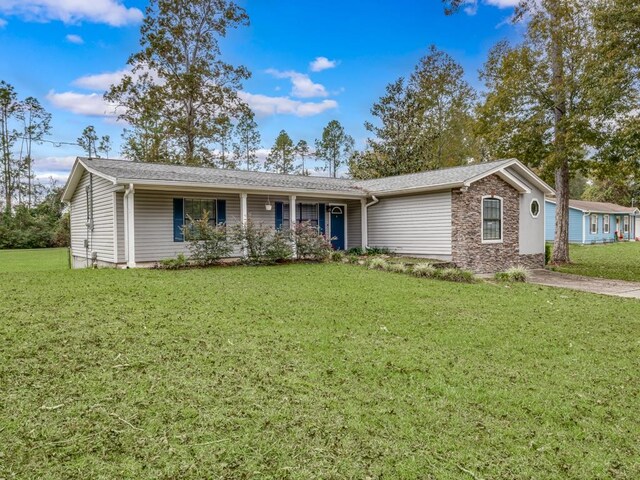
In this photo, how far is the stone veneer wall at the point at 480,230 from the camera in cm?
1271

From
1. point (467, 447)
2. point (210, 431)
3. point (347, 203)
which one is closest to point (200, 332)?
point (210, 431)

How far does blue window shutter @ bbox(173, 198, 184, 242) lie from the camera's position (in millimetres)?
12781

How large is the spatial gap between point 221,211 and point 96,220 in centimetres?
398

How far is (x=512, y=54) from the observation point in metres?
15.9

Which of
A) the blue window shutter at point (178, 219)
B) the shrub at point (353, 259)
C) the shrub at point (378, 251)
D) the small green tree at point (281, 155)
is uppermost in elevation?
the small green tree at point (281, 155)

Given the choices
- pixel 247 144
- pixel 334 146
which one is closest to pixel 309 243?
pixel 247 144

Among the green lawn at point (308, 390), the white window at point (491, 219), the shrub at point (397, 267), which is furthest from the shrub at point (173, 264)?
the white window at point (491, 219)

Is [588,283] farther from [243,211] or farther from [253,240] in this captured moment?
[243,211]

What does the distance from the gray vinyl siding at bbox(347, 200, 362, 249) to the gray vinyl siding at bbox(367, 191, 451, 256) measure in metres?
0.51

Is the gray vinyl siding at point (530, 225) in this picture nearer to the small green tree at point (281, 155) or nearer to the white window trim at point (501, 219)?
the white window trim at point (501, 219)

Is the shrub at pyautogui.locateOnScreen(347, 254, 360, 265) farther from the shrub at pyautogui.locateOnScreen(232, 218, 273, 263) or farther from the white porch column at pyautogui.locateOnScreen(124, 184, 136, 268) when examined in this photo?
the white porch column at pyautogui.locateOnScreen(124, 184, 136, 268)

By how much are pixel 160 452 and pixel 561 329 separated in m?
5.63

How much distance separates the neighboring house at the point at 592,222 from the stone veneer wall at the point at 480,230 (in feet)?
51.5

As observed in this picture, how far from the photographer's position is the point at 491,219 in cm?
1354
